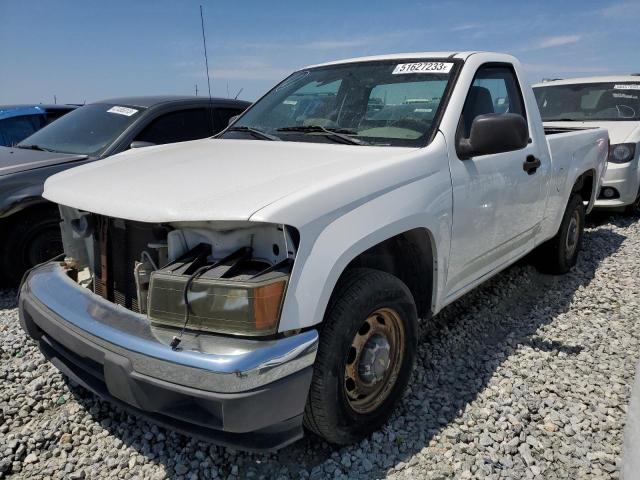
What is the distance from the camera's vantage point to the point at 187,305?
6.04ft

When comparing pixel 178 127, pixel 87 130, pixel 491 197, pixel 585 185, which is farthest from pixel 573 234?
pixel 87 130

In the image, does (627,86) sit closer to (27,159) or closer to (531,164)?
(531,164)

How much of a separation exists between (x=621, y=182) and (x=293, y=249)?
19.2ft

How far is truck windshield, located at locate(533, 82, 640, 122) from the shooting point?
275 inches

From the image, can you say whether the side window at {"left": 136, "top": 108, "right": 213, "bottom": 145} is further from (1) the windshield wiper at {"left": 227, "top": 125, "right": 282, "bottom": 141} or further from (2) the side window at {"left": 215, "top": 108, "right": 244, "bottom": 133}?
(1) the windshield wiper at {"left": 227, "top": 125, "right": 282, "bottom": 141}

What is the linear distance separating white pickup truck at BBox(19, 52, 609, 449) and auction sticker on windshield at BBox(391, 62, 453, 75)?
0.04ft

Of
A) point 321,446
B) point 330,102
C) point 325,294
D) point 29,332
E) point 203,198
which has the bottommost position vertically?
point 321,446

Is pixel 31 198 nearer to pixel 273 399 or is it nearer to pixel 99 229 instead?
pixel 99 229

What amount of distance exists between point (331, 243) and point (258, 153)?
3.09 feet

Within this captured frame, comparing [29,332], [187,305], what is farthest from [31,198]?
[187,305]

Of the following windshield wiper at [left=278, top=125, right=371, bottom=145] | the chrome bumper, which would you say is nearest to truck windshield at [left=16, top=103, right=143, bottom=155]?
windshield wiper at [left=278, top=125, right=371, bottom=145]

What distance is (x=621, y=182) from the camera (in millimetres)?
6281

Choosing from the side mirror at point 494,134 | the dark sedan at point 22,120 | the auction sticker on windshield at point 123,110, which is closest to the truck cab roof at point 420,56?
the side mirror at point 494,134

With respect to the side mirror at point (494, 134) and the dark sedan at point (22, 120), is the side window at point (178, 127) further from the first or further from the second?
the side mirror at point (494, 134)
